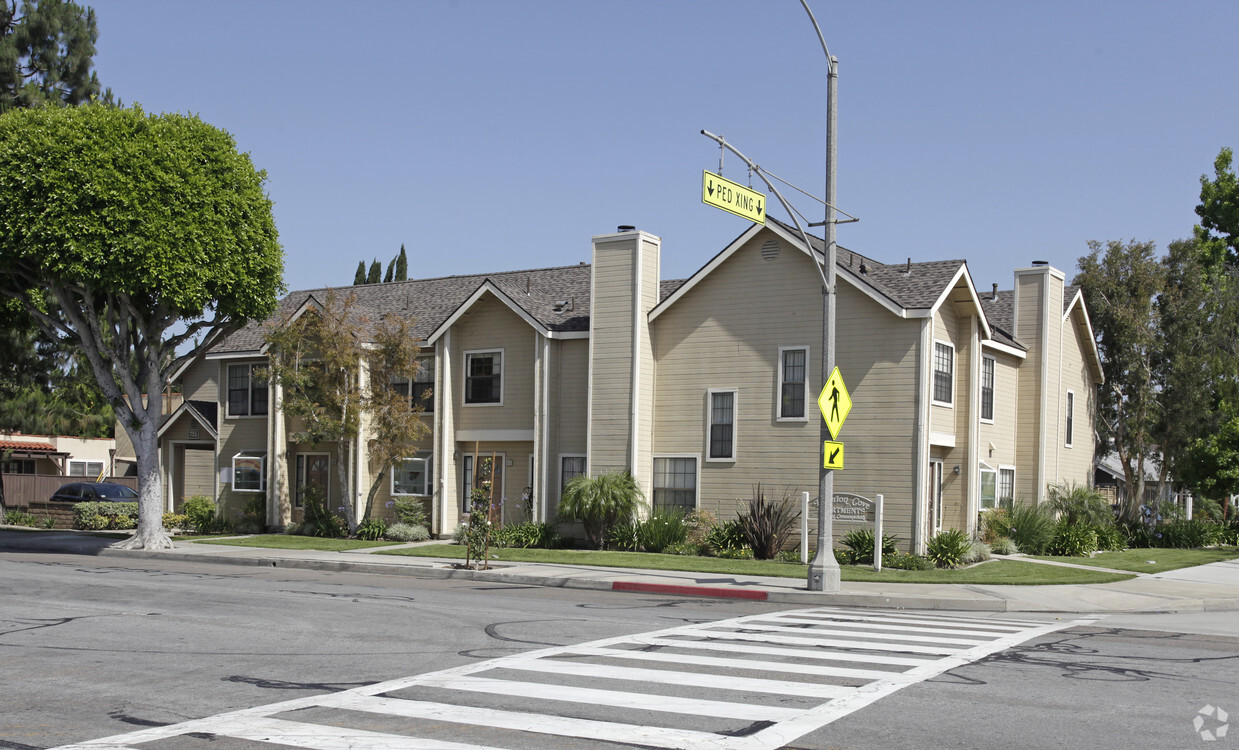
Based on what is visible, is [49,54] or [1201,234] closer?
[49,54]

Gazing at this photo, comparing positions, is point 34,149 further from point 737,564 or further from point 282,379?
point 737,564

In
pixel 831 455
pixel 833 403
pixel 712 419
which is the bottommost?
pixel 831 455

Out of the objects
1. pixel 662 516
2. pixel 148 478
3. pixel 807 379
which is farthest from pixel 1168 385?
pixel 148 478

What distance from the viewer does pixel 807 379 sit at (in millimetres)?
26359

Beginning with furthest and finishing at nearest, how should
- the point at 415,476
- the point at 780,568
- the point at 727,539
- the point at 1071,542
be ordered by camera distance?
the point at 415,476 < the point at 1071,542 < the point at 727,539 < the point at 780,568

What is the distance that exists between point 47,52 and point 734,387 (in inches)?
971

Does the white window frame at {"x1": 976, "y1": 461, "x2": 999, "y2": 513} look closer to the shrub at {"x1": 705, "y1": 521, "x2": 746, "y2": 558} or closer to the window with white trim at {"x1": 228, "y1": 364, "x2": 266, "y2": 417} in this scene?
the shrub at {"x1": 705, "y1": 521, "x2": 746, "y2": 558}

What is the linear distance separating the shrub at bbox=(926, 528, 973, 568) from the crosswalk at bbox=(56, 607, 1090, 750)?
1026cm

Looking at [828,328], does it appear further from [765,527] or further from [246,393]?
[246,393]

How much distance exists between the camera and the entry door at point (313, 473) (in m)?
33.8

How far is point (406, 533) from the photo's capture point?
30.1m

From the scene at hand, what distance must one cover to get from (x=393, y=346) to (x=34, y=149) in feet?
31.8

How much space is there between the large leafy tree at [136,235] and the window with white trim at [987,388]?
60.7 ft

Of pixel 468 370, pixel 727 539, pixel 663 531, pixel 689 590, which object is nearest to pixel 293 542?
pixel 468 370
